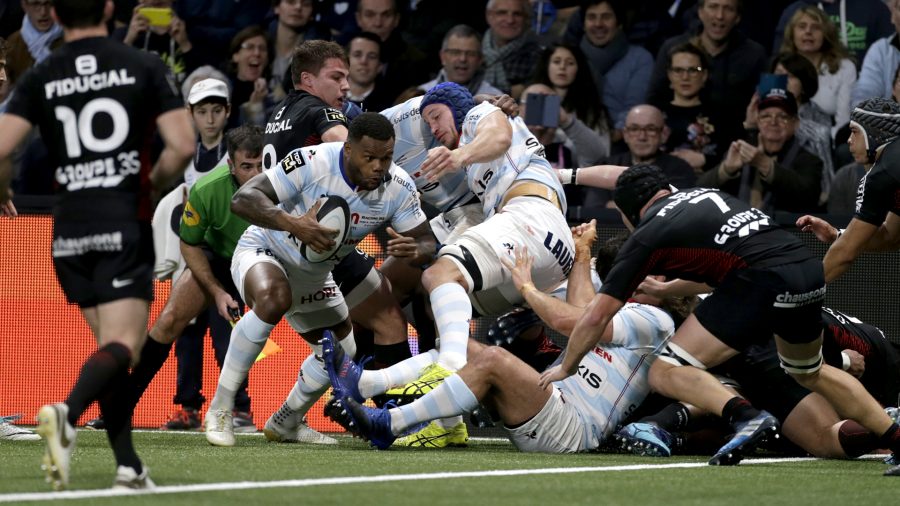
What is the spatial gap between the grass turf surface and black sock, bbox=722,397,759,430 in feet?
0.77

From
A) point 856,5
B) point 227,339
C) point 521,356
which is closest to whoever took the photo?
point 521,356

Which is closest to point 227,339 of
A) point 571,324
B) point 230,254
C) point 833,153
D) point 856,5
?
point 230,254

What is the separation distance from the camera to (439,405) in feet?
24.0

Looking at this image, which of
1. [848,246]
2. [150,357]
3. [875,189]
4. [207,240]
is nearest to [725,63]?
[848,246]

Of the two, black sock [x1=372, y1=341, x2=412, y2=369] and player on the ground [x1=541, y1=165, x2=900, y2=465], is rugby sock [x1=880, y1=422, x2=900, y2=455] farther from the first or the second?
black sock [x1=372, y1=341, x2=412, y2=369]

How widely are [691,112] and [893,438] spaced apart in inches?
183

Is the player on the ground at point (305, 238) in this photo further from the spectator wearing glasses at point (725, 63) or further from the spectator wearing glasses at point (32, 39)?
the spectator wearing glasses at point (32, 39)

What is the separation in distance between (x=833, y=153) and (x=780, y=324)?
421 centimetres

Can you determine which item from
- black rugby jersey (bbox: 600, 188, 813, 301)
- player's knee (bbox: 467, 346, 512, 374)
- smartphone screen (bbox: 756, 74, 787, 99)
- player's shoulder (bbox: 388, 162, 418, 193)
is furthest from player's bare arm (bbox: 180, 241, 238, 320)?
smartphone screen (bbox: 756, 74, 787, 99)

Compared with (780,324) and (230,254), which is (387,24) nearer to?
(230,254)

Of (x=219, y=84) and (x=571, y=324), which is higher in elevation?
(x=219, y=84)

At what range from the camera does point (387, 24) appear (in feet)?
40.8

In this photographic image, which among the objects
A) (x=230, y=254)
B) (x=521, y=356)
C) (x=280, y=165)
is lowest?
(x=521, y=356)

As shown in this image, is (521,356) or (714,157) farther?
(714,157)
